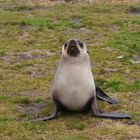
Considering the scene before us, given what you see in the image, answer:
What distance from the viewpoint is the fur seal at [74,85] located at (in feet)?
25.2

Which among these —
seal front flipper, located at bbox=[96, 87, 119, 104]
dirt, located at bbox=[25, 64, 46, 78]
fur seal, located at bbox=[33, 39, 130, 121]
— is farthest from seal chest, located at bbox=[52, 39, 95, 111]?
dirt, located at bbox=[25, 64, 46, 78]

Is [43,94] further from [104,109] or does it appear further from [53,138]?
[53,138]

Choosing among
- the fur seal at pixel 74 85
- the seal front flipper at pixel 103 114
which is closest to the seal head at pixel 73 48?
the fur seal at pixel 74 85

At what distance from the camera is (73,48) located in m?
7.74

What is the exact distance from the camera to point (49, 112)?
806cm

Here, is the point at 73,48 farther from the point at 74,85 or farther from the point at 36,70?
the point at 36,70

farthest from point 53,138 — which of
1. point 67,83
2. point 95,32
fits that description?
point 95,32

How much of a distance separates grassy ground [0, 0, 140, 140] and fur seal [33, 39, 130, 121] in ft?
0.47

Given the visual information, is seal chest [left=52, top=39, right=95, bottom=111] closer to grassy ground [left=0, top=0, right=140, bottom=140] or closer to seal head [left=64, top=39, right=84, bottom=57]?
seal head [left=64, top=39, right=84, bottom=57]

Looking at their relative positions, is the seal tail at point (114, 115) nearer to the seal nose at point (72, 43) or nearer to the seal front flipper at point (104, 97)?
the seal front flipper at point (104, 97)

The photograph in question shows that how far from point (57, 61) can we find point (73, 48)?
13.1ft

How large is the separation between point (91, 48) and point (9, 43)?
214 centimetres

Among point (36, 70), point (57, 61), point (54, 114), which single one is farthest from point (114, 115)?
point (57, 61)

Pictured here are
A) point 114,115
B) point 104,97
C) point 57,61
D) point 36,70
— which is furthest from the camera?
point 57,61
